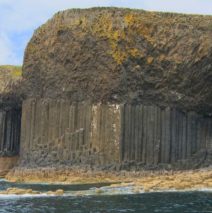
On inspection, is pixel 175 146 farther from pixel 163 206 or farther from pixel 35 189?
pixel 163 206

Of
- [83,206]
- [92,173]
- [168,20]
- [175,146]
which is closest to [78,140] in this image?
[92,173]

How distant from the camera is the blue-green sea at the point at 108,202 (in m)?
26.0

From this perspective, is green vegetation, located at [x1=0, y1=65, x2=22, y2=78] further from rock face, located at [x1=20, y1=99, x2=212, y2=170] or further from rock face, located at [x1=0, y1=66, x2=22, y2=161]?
rock face, located at [x1=20, y1=99, x2=212, y2=170]

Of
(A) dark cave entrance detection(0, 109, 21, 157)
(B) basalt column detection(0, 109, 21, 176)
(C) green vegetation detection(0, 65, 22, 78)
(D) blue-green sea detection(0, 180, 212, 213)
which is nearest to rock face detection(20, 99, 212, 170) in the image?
(D) blue-green sea detection(0, 180, 212, 213)

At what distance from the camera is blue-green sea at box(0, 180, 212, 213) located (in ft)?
Result: 85.5

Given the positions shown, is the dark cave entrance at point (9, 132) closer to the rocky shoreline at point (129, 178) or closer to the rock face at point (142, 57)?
the rocky shoreline at point (129, 178)

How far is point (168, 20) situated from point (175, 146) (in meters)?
8.45

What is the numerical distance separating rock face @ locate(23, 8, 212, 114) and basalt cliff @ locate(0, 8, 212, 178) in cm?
7

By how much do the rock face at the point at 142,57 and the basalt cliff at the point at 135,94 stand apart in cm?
7

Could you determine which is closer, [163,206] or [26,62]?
[163,206]

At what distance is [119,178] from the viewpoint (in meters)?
40.1

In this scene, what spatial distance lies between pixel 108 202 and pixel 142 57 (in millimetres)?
15203

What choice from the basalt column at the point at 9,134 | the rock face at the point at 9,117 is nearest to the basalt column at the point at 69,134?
the rock face at the point at 9,117

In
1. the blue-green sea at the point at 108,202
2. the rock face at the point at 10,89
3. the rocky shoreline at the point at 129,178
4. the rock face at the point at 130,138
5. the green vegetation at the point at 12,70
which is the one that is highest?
the green vegetation at the point at 12,70
